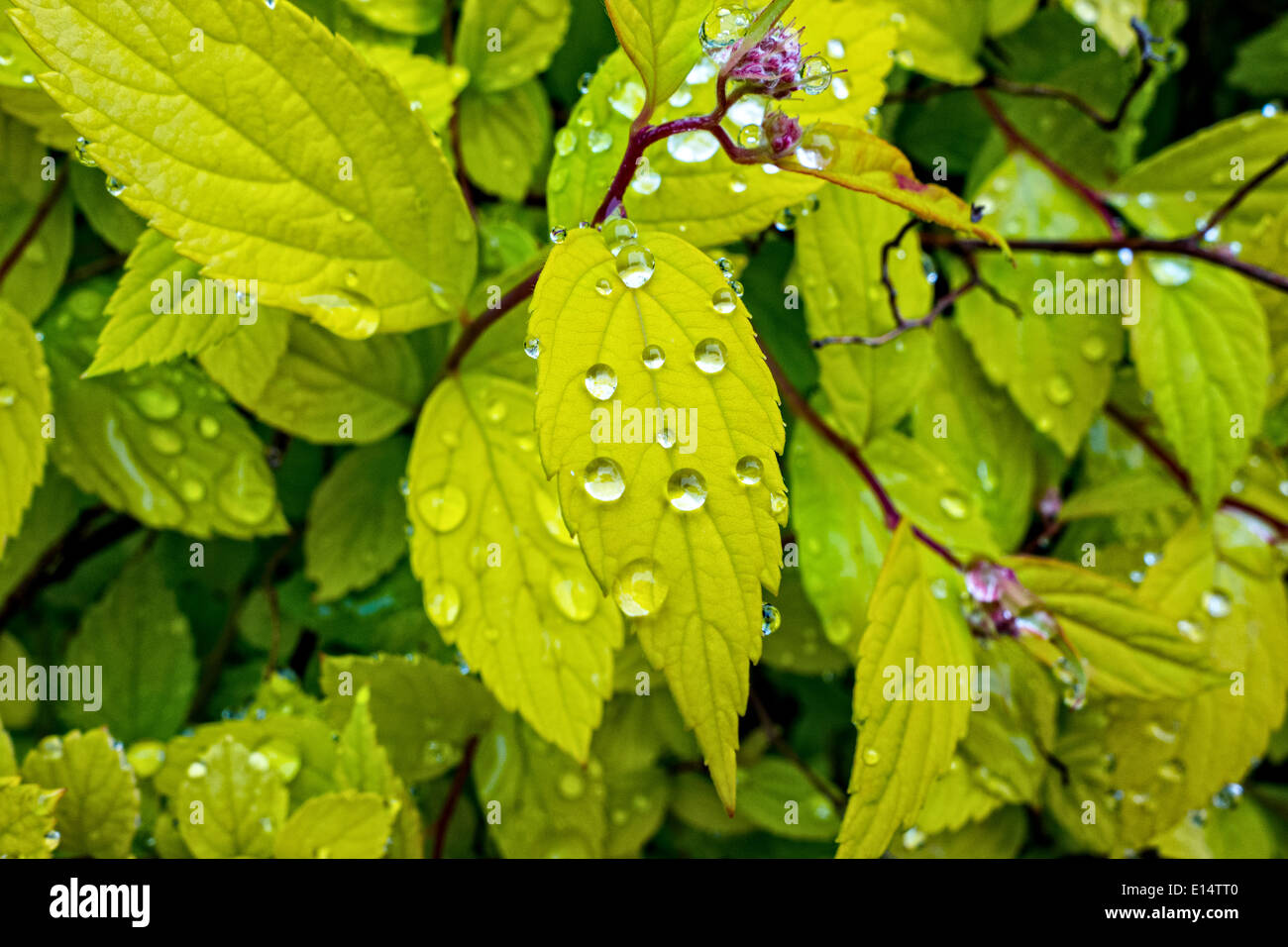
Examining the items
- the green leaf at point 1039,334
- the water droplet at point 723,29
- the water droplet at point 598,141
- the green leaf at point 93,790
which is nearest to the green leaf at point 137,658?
the green leaf at point 93,790

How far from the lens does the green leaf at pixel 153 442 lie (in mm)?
747

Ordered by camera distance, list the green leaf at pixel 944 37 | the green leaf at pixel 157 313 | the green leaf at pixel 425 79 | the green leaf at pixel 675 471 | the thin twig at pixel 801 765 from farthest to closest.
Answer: the thin twig at pixel 801 765 < the green leaf at pixel 944 37 < the green leaf at pixel 425 79 < the green leaf at pixel 157 313 < the green leaf at pixel 675 471

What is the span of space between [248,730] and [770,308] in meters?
0.67

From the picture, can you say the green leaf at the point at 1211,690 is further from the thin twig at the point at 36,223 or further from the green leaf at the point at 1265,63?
the thin twig at the point at 36,223

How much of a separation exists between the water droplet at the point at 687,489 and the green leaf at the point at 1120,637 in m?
0.44

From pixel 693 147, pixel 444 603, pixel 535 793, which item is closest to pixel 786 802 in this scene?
pixel 535 793

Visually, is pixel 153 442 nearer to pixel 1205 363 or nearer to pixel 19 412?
pixel 19 412

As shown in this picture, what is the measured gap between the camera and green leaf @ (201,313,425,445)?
2.42ft

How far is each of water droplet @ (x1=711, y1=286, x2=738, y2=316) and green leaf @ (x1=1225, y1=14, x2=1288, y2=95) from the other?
1.02 meters

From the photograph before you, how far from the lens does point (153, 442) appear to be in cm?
75

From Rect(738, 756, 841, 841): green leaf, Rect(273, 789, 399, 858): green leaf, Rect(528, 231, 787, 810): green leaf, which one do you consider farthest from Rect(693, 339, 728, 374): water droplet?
Rect(738, 756, 841, 841): green leaf

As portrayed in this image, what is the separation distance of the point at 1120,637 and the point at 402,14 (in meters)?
0.90

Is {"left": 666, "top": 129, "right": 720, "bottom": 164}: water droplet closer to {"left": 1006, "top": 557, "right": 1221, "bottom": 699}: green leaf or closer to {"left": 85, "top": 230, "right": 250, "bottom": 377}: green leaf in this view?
{"left": 85, "top": 230, "right": 250, "bottom": 377}: green leaf
